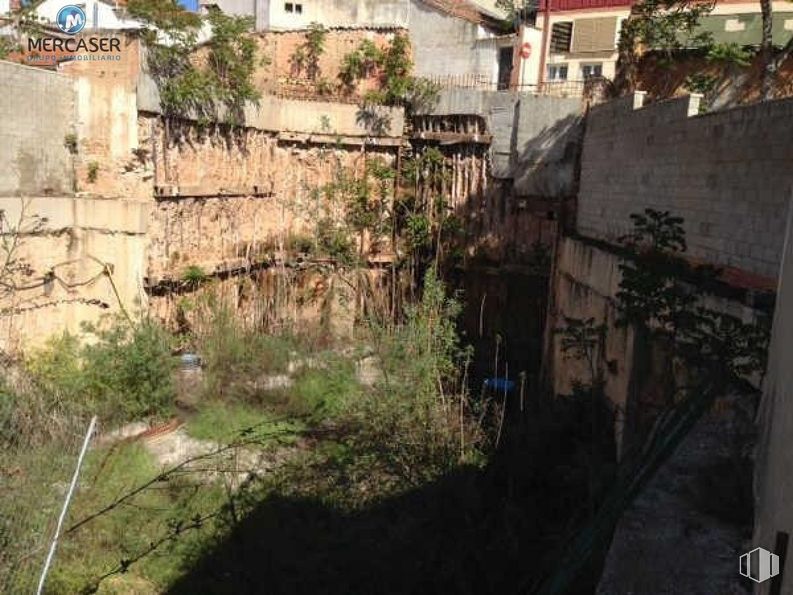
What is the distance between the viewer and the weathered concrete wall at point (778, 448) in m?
1.71

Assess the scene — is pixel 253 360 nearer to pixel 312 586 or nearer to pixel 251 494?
pixel 251 494

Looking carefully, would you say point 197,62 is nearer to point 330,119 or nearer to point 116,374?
point 330,119

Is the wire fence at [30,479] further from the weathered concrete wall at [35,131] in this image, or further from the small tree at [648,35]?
the small tree at [648,35]

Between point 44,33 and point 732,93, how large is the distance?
33.8 feet

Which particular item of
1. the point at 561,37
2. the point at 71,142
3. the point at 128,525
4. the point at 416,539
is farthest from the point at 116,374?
the point at 561,37

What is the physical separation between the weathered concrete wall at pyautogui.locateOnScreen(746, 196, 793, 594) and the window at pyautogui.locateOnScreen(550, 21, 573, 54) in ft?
56.6

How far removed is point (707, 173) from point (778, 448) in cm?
430

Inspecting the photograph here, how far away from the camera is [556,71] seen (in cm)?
1848

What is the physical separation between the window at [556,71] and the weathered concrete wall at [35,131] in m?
13.8

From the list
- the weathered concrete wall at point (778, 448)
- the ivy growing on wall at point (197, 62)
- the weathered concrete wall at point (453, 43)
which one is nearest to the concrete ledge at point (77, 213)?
the ivy growing on wall at point (197, 62)

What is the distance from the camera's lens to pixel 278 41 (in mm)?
12352

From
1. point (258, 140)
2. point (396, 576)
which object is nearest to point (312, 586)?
point (396, 576)

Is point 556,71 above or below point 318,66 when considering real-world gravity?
above

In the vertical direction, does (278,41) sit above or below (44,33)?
above
